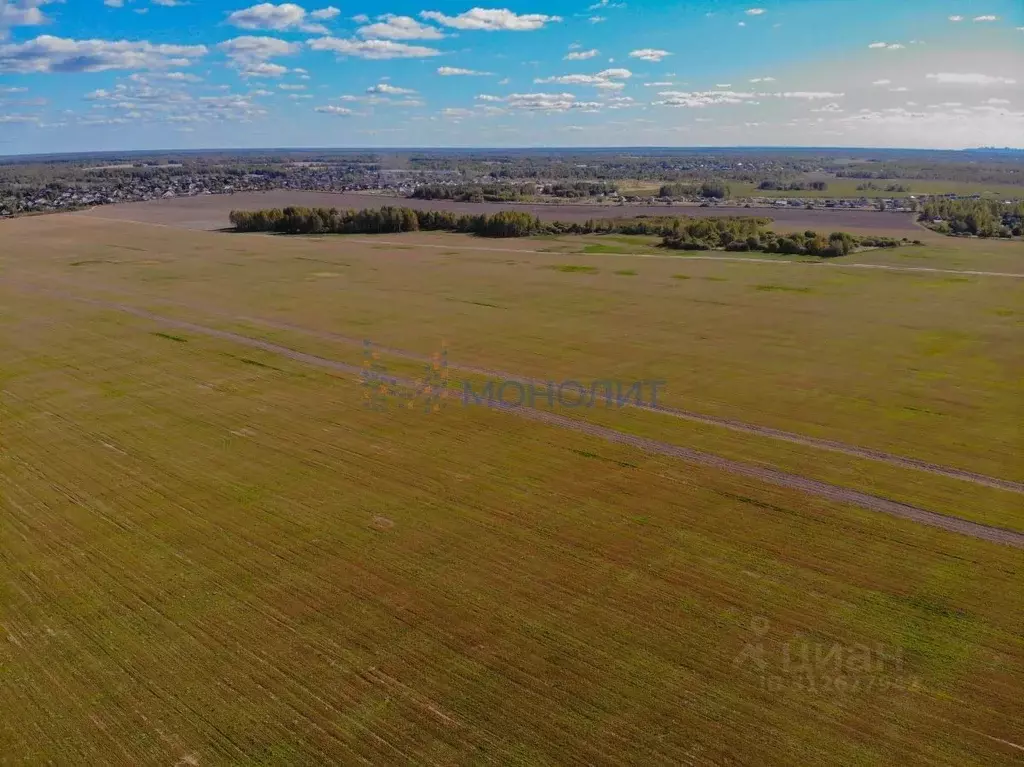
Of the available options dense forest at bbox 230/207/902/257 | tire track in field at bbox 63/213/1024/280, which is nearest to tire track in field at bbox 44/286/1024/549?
tire track in field at bbox 63/213/1024/280

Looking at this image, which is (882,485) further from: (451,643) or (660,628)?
(451,643)

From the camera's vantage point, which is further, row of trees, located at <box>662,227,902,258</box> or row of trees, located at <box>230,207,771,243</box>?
row of trees, located at <box>230,207,771,243</box>

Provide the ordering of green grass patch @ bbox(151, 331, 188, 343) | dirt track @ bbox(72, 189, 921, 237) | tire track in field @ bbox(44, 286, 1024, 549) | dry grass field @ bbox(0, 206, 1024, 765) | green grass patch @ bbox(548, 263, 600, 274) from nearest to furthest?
dry grass field @ bbox(0, 206, 1024, 765), tire track in field @ bbox(44, 286, 1024, 549), green grass patch @ bbox(151, 331, 188, 343), green grass patch @ bbox(548, 263, 600, 274), dirt track @ bbox(72, 189, 921, 237)

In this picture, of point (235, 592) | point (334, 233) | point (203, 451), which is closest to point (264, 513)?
point (235, 592)

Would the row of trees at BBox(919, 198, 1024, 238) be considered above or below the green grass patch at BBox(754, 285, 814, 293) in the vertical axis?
above

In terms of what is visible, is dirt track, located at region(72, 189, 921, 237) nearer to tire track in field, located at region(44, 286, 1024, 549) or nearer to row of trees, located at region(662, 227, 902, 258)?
row of trees, located at region(662, 227, 902, 258)

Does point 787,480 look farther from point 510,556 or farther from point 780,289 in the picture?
Answer: point 780,289

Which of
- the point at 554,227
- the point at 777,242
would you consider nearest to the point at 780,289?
the point at 777,242
